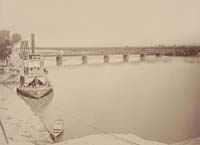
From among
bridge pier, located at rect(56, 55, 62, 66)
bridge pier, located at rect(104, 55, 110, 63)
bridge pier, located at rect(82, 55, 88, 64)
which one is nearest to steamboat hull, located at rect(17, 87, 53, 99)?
bridge pier, located at rect(56, 55, 62, 66)

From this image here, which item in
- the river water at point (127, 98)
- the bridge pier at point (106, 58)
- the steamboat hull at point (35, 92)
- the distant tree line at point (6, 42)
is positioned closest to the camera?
the distant tree line at point (6, 42)

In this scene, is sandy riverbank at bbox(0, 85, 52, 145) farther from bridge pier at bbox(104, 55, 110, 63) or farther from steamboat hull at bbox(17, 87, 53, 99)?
bridge pier at bbox(104, 55, 110, 63)

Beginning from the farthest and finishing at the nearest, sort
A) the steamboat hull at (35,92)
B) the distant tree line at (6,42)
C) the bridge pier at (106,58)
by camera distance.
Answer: the bridge pier at (106,58) < the steamboat hull at (35,92) < the distant tree line at (6,42)

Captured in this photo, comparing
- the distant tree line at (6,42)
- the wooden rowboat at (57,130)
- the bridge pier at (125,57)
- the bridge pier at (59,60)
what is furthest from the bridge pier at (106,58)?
the distant tree line at (6,42)

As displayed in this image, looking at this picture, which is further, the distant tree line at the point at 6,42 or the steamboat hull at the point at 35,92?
the steamboat hull at the point at 35,92

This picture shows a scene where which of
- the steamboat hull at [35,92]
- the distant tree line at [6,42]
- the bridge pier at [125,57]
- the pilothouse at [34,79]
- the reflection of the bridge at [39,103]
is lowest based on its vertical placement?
the reflection of the bridge at [39,103]

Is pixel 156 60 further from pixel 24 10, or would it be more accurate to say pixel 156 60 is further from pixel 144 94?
pixel 24 10

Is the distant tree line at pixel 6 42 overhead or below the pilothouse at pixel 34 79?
overhead

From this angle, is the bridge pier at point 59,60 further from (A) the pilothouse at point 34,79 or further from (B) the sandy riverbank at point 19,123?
(B) the sandy riverbank at point 19,123
